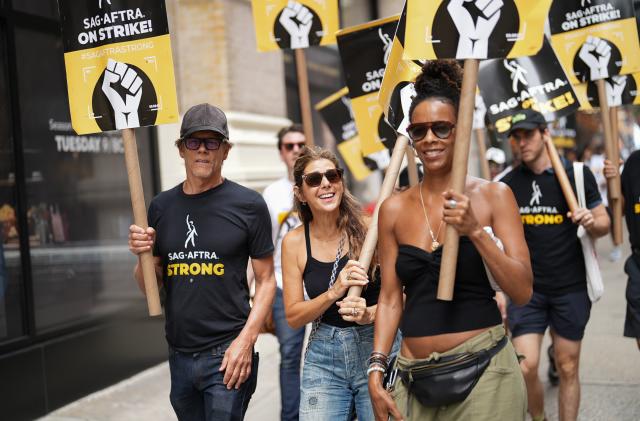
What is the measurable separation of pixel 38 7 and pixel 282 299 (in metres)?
3.19

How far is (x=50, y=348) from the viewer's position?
6.43 meters

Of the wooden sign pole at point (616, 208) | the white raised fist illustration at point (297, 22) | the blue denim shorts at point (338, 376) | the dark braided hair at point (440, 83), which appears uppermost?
the white raised fist illustration at point (297, 22)

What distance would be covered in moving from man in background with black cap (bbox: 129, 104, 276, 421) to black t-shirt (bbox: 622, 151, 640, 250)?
8.94ft

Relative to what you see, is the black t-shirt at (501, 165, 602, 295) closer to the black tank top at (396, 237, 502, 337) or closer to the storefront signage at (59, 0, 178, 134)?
the black tank top at (396, 237, 502, 337)

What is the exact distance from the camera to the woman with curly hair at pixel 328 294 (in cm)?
383

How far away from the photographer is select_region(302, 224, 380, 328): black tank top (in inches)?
154

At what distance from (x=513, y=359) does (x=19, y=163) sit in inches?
177

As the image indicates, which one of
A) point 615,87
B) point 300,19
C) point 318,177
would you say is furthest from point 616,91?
point 318,177

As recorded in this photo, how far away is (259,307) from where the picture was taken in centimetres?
401

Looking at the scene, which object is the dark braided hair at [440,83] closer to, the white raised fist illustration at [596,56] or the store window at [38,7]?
the white raised fist illustration at [596,56]

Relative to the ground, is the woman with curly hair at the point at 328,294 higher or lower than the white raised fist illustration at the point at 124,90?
lower

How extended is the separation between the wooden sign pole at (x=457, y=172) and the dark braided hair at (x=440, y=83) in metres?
0.18

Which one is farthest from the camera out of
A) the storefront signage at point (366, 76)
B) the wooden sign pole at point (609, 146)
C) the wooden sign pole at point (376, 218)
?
the wooden sign pole at point (609, 146)

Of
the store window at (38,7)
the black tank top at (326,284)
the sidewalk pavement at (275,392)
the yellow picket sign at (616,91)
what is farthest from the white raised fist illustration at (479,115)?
the store window at (38,7)
